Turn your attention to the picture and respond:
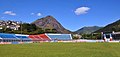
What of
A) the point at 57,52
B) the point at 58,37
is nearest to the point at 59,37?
Result: the point at 58,37

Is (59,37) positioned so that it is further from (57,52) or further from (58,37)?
(57,52)

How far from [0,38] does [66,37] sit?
63385 mm

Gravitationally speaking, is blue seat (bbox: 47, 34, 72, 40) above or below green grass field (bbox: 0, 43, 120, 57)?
above

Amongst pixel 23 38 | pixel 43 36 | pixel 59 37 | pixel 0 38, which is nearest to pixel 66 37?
pixel 59 37

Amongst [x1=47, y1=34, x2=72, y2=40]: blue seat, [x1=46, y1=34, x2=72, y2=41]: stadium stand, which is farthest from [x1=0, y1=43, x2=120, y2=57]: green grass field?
[x1=47, y1=34, x2=72, y2=40]: blue seat

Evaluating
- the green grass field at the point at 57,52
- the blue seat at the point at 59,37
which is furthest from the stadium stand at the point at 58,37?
the green grass field at the point at 57,52

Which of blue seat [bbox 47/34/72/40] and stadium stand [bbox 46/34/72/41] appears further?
blue seat [bbox 47/34/72/40]

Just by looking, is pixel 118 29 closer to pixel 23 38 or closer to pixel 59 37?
pixel 59 37

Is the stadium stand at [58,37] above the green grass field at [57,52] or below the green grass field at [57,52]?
above

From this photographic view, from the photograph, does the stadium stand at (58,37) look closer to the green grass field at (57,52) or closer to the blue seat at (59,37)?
the blue seat at (59,37)

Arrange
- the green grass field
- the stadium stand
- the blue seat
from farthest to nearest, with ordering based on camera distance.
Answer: the blue seat < the stadium stand < the green grass field

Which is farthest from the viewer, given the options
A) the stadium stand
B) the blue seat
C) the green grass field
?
the blue seat

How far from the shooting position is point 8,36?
10394 cm

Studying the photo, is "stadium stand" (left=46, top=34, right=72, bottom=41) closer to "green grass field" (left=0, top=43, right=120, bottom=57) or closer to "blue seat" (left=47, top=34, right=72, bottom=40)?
"blue seat" (left=47, top=34, right=72, bottom=40)
